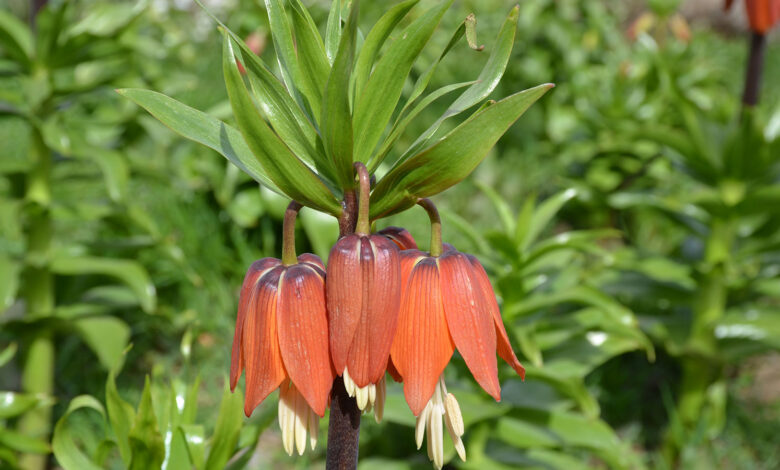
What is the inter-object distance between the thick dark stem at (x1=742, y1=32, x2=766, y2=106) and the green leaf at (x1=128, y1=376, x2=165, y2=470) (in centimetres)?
171

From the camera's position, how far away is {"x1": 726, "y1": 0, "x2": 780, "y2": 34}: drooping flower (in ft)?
6.12

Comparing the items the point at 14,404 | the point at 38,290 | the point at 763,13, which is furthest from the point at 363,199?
the point at 763,13

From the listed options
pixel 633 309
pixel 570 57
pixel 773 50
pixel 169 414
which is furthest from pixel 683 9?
pixel 169 414

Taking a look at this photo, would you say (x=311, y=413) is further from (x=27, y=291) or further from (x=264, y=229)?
(x=264, y=229)

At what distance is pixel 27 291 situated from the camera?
1854 mm

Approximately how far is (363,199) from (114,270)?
1339 mm

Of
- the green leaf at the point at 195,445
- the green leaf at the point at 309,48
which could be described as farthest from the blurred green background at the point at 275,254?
the green leaf at the point at 309,48

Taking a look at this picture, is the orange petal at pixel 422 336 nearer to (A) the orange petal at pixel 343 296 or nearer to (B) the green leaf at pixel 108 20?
(A) the orange petal at pixel 343 296

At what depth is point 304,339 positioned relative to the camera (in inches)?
26.0

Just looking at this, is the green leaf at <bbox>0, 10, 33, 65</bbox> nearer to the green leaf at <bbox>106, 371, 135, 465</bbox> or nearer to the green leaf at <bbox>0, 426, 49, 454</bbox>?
the green leaf at <bbox>0, 426, 49, 454</bbox>

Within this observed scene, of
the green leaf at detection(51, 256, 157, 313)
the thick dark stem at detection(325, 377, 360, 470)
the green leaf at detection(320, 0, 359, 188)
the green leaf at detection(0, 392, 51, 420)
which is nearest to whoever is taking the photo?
the green leaf at detection(320, 0, 359, 188)

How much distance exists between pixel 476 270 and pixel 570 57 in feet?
11.8

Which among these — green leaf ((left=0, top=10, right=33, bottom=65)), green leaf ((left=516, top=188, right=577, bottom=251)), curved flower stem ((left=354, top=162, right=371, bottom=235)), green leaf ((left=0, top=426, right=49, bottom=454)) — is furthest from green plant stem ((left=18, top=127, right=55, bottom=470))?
curved flower stem ((left=354, top=162, right=371, bottom=235))

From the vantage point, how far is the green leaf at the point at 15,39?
1676 millimetres
